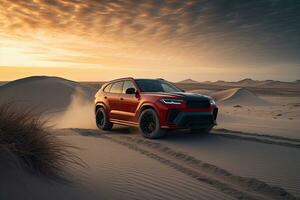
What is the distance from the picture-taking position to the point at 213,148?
948cm

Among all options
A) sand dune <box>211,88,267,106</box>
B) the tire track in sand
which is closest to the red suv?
the tire track in sand

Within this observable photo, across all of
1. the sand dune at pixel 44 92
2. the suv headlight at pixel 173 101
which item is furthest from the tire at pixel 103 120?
the sand dune at pixel 44 92

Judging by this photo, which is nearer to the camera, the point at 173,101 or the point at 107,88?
the point at 173,101

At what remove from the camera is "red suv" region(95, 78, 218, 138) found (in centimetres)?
1041

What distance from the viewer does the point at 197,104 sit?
35.0 ft

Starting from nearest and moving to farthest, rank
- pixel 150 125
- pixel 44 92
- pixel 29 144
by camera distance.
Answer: pixel 29 144
pixel 150 125
pixel 44 92

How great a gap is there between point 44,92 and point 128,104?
55.8 ft

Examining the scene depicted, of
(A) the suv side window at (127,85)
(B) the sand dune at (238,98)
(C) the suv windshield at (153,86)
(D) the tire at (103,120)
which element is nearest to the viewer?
(C) the suv windshield at (153,86)

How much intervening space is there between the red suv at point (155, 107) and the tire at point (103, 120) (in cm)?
3

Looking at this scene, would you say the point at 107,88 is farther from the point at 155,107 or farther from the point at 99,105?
the point at 155,107

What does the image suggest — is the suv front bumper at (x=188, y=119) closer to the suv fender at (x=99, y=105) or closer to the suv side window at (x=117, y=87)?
the suv side window at (x=117, y=87)

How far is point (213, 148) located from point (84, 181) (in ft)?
15.1

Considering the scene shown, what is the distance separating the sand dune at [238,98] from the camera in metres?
33.1

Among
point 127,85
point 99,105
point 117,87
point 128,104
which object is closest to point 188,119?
point 128,104
